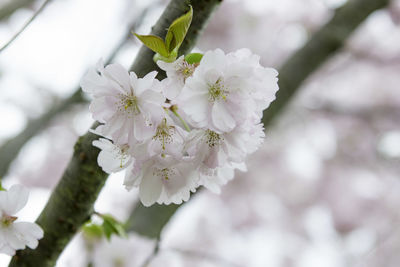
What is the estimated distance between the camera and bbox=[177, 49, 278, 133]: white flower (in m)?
0.41

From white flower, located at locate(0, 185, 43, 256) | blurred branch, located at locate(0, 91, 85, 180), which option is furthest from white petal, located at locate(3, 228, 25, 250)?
blurred branch, located at locate(0, 91, 85, 180)

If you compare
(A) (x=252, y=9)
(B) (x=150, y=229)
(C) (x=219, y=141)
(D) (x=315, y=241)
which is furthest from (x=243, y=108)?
(D) (x=315, y=241)

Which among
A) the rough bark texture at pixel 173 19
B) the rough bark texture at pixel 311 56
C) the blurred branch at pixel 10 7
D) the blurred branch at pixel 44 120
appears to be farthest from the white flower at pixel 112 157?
the blurred branch at pixel 10 7

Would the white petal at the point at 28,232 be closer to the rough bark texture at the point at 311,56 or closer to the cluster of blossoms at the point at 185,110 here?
the cluster of blossoms at the point at 185,110

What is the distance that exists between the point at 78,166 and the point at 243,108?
0.28 meters

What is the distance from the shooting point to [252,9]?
12.9 feet

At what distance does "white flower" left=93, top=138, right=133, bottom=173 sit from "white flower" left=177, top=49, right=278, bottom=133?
9cm

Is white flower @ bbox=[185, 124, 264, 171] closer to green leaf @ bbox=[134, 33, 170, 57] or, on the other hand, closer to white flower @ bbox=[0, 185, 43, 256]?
green leaf @ bbox=[134, 33, 170, 57]

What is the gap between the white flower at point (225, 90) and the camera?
41 cm

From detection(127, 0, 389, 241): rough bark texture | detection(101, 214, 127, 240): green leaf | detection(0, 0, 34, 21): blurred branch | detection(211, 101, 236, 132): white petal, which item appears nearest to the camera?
detection(211, 101, 236, 132): white petal

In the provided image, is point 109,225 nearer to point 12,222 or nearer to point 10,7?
point 12,222

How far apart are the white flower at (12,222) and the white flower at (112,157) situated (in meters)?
0.11

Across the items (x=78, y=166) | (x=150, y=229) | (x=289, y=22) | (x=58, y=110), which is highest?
(x=78, y=166)

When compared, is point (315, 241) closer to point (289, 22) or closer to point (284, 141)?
point (284, 141)
